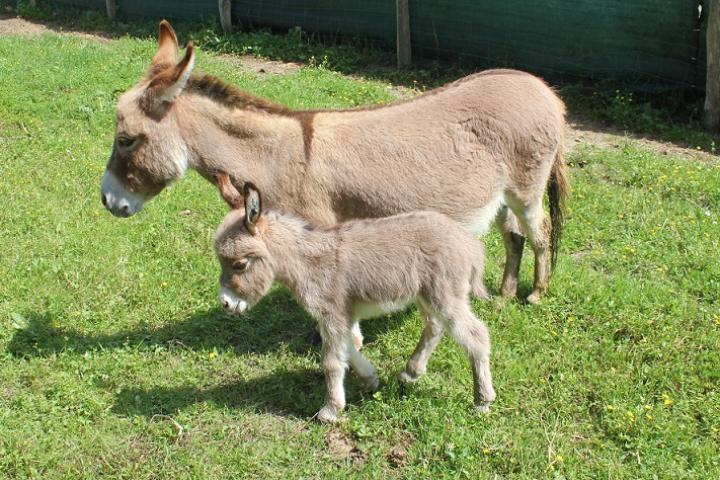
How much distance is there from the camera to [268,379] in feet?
16.4

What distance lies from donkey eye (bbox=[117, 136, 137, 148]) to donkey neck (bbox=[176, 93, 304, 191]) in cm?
32

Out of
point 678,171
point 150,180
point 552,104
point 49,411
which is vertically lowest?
point 49,411

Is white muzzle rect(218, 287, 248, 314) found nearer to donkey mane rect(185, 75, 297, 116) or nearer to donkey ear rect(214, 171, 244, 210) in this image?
donkey ear rect(214, 171, 244, 210)

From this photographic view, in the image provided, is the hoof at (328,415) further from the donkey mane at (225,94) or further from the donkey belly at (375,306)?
the donkey mane at (225,94)

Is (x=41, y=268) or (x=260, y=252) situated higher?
(x=260, y=252)

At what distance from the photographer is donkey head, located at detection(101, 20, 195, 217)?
4848 millimetres

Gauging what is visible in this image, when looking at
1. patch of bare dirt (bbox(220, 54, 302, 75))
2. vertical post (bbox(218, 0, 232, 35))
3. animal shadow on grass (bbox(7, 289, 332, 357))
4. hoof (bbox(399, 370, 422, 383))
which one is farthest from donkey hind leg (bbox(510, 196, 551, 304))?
vertical post (bbox(218, 0, 232, 35))

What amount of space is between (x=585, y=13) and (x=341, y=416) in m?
6.94

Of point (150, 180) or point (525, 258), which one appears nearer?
point (150, 180)

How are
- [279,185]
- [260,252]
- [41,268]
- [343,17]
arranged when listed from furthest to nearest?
1. [343,17]
2. [41,268]
3. [279,185]
4. [260,252]

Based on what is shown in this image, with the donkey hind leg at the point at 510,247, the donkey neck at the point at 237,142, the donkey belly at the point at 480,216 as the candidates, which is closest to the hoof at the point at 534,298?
the donkey hind leg at the point at 510,247

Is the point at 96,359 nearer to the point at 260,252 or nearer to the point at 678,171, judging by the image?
the point at 260,252

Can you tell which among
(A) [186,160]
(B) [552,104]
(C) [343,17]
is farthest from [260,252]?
(C) [343,17]

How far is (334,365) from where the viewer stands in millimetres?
4434
